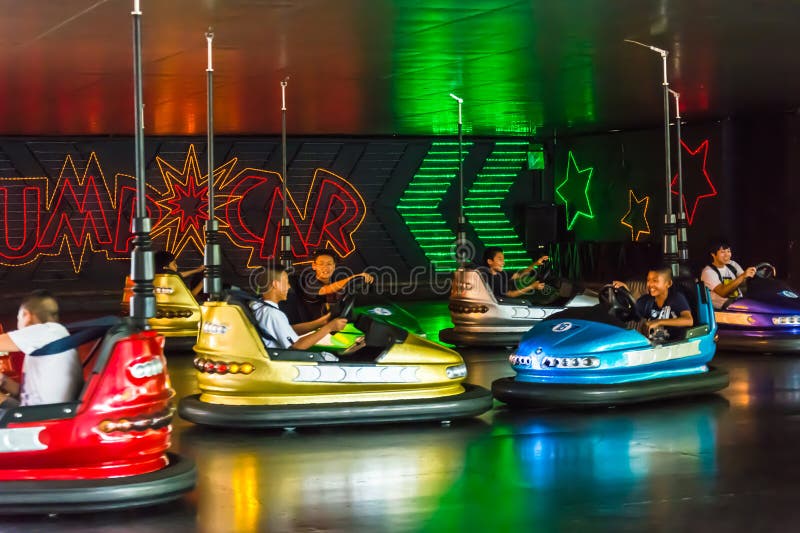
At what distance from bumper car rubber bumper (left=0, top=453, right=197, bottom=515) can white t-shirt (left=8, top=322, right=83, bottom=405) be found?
363 millimetres

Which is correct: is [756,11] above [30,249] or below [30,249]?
above

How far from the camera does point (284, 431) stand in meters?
5.61

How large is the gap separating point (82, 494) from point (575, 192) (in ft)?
41.5

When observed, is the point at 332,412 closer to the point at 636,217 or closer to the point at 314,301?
the point at 314,301

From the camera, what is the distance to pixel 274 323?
5781 mm

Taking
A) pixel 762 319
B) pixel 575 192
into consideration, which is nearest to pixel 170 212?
pixel 575 192

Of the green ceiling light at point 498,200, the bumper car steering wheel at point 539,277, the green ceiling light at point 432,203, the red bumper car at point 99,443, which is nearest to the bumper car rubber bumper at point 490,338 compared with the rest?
the bumper car steering wheel at point 539,277

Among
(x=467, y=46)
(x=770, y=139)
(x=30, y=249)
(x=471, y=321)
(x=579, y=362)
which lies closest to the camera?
(x=579, y=362)

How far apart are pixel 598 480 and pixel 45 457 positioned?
6.76 ft

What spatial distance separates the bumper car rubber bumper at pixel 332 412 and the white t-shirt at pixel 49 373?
139 cm

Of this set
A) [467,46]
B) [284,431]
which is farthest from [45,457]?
[467,46]

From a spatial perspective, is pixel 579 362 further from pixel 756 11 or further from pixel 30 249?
pixel 30 249

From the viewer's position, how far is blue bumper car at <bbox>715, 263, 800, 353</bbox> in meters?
8.44

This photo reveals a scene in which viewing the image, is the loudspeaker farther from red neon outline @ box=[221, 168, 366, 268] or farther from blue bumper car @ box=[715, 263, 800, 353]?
blue bumper car @ box=[715, 263, 800, 353]
